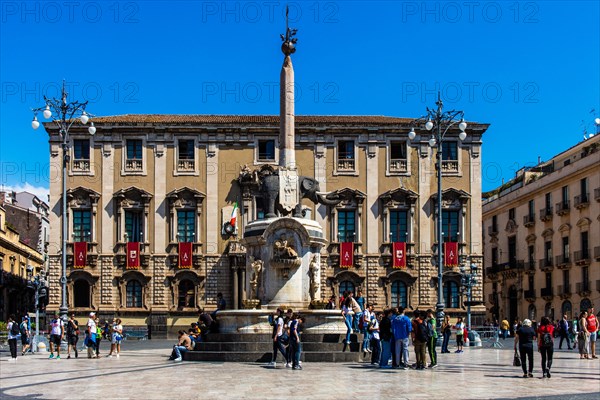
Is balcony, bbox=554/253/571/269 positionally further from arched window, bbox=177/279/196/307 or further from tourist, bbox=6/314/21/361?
tourist, bbox=6/314/21/361

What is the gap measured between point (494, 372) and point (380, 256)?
32.1 metres

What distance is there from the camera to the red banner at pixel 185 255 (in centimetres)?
5381

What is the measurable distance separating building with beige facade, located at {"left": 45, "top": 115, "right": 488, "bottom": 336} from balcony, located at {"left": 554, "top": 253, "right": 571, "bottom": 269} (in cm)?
703

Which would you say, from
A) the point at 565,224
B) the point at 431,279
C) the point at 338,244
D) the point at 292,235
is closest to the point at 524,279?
the point at 565,224

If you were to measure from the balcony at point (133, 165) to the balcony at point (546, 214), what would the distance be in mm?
26660

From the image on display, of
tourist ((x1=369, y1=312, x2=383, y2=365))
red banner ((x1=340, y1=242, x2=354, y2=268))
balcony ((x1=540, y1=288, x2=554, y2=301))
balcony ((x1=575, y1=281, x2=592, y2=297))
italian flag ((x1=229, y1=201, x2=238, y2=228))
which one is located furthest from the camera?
balcony ((x1=540, y1=288, x2=554, y2=301))

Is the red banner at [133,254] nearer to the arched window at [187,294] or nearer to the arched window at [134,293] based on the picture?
the arched window at [134,293]

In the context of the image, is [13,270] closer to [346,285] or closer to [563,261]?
[346,285]

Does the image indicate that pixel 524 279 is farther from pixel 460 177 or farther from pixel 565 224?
pixel 460 177

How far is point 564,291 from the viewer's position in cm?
5925

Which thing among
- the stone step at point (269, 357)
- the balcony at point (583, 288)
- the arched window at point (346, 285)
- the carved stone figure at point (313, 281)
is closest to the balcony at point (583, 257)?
the balcony at point (583, 288)

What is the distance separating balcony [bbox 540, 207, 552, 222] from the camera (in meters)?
62.1

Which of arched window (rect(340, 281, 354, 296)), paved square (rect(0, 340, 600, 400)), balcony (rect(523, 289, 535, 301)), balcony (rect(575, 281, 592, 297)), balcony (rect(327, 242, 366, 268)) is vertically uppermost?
balcony (rect(327, 242, 366, 268))

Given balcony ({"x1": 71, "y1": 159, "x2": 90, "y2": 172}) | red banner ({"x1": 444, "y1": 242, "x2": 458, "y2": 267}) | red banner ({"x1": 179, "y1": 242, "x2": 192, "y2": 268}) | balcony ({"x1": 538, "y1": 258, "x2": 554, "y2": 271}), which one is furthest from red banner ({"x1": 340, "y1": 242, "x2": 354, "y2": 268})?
balcony ({"x1": 71, "y1": 159, "x2": 90, "y2": 172})
